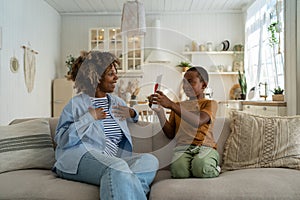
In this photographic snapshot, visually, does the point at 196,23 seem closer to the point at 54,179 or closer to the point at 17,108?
the point at 17,108

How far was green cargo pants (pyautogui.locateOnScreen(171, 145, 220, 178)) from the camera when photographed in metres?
1.98

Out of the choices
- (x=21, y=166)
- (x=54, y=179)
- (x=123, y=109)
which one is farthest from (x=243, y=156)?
(x=21, y=166)

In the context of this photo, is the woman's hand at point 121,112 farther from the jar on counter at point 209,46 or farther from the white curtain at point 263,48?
the jar on counter at point 209,46

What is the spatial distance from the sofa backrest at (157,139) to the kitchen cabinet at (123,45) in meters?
4.36

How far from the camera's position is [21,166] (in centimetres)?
219

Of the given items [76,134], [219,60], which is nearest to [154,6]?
[219,60]

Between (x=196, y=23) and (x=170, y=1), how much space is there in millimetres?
1001

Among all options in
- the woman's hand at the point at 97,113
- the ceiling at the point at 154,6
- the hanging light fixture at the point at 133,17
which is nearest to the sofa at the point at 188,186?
the woman's hand at the point at 97,113

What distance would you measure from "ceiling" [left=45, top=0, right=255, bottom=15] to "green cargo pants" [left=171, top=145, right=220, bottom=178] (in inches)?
177

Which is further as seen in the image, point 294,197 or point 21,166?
point 21,166

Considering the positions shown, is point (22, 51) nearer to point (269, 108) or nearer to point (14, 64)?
point (14, 64)

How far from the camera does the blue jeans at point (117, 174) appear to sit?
166cm

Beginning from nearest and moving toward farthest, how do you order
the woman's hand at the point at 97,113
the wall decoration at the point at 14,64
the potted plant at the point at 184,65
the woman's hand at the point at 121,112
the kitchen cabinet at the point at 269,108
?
the woman's hand at the point at 97,113
the woman's hand at the point at 121,112
the kitchen cabinet at the point at 269,108
the wall decoration at the point at 14,64
the potted plant at the point at 184,65

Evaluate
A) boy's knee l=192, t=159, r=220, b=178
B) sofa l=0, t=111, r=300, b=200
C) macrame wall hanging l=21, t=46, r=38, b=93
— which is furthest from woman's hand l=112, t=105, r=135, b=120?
macrame wall hanging l=21, t=46, r=38, b=93
